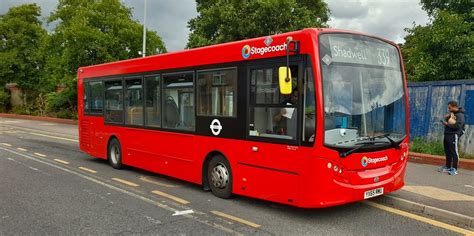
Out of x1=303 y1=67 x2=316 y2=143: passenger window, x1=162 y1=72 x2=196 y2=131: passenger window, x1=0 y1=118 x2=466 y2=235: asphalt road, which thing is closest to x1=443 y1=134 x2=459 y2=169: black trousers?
x1=0 y1=118 x2=466 y2=235: asphalt road

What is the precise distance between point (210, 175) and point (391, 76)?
3579mm

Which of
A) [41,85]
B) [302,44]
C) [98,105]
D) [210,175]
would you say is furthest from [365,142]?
[41,85]

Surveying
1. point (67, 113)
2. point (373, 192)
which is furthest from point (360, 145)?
point (67, 113)

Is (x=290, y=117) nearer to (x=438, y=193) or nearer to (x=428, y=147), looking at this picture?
(x=438, y=193)

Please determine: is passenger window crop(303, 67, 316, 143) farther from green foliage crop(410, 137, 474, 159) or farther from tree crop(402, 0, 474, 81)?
tree crop(402, 0, 474, 81)

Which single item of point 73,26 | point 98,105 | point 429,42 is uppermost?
point 73,26

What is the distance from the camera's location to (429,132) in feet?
37.8

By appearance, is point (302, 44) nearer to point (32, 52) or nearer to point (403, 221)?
point (403, 221)

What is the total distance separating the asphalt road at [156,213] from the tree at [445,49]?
8006 millimetres

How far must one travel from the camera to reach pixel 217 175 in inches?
283

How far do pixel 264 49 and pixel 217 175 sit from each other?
242cm

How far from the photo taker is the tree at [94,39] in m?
25.7

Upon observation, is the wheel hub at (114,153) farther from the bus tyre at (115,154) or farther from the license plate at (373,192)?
the license plate at (373,192)

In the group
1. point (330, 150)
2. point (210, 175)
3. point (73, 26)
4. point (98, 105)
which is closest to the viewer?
point (330, 150)
